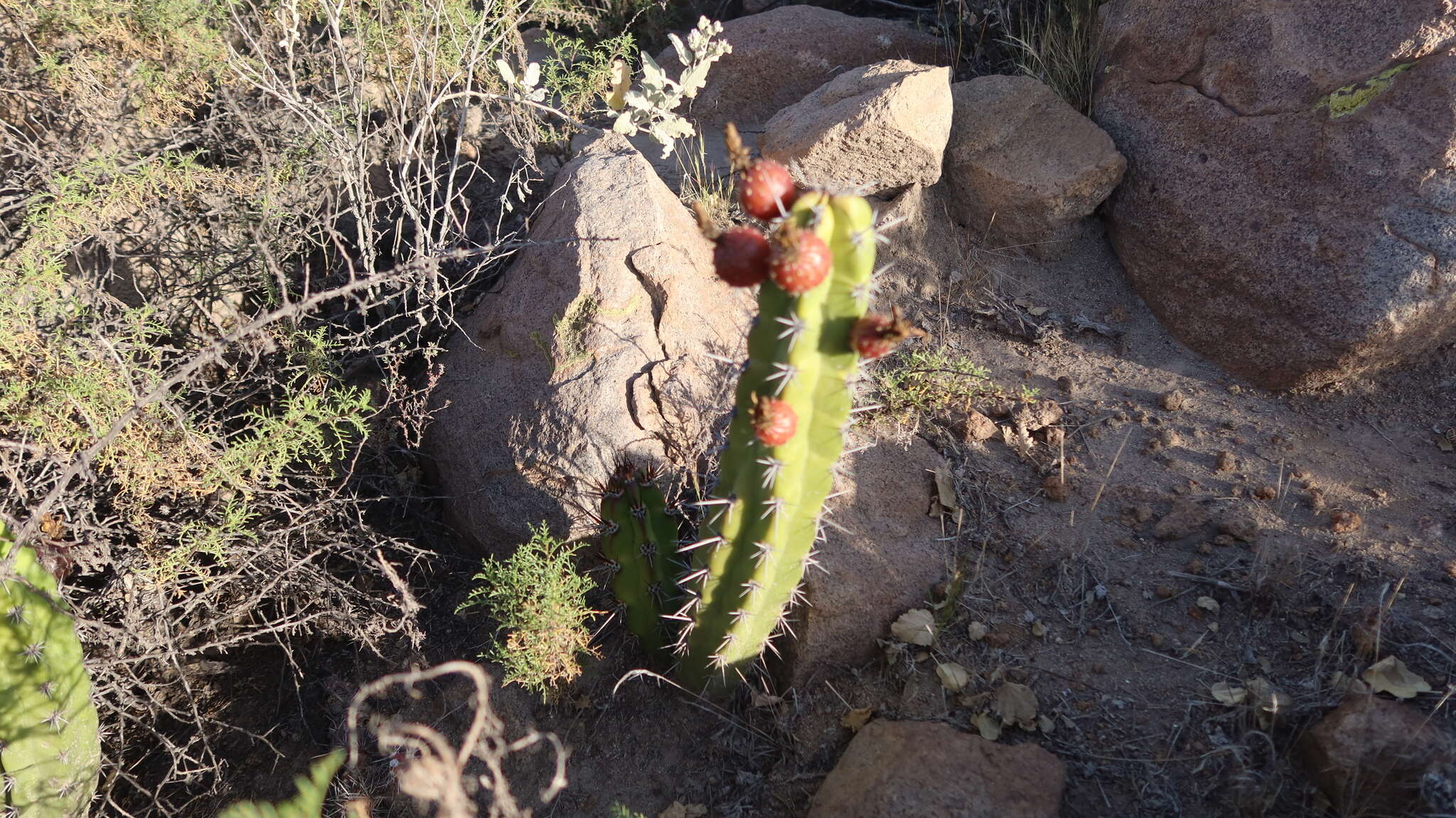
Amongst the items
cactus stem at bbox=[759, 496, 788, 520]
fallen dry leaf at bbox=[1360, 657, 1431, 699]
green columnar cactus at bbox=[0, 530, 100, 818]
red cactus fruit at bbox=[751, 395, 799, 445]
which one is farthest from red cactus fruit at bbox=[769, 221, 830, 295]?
green columnar cactus at bbox=[0, 530, 100, 818]

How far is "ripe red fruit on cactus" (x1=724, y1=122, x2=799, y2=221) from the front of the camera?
69.6 inches

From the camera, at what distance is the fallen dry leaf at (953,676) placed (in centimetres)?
244

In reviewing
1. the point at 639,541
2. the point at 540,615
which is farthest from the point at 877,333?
the point at 540,615

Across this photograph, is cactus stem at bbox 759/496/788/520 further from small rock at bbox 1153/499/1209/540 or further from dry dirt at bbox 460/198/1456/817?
small rock at bbox 1153/499/1209/540

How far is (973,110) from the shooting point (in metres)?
3.89

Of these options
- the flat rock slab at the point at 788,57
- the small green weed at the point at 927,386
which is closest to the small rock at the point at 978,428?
the small green weed at the point at 927,386

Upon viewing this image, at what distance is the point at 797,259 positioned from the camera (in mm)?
1699

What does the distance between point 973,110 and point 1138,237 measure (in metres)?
0.92

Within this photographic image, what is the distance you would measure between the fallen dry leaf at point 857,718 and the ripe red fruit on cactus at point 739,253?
4.47 feet

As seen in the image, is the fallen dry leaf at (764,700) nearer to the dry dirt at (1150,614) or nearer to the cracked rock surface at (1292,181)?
the dry dirt at (1150,614)

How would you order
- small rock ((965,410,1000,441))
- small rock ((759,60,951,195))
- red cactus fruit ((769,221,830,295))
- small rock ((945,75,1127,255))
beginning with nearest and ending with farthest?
red cactus fruit ((769,221,830,295)) → small rock ((965,410,1000,441)) → small rock ((759,60,951,195)) → small rock ((945,75,1127,255))

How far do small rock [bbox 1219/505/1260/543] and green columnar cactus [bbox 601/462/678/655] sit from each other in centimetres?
176

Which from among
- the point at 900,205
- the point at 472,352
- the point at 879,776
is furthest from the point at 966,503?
the point at 472,352

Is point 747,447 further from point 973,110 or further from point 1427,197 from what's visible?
point 1427,197
